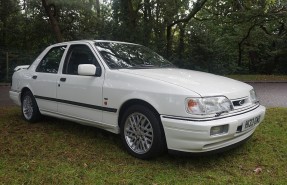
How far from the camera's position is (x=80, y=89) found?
489 cm

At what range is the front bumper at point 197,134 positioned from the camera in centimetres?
364

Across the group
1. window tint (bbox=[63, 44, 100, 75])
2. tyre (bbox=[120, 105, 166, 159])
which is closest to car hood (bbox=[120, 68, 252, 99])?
tyre (bbox=[120, 105, 166, 159])

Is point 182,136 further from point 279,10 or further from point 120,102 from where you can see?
point 279,10

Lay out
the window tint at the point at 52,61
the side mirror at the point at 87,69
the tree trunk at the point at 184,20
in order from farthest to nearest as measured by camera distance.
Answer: the tree trunk at the point at 184,20 < the window tint at the point at 52,61 < the side mirror at the point at 87,69

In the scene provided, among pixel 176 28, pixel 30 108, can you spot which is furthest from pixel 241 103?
pixel 176 28

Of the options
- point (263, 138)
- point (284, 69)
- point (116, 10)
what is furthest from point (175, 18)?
point (263, 138)

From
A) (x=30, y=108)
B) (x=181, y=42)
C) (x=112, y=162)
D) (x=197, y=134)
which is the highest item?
(x=181, y=42)

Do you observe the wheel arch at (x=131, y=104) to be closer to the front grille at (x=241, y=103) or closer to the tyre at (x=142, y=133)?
the tyre at (x=142, y=133)

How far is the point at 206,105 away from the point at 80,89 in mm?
2077

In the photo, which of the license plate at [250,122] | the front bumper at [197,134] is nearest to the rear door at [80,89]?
the front bumper at [197,134]

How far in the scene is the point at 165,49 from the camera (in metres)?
18.2

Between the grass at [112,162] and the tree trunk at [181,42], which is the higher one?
the tree trunk at [181,42]

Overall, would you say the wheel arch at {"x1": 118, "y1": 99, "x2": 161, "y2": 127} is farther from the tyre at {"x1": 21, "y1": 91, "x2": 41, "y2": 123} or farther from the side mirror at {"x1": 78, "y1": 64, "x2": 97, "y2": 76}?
the tyre at {"x1": 21, "y1": 91, "x2": 41, "y2": 123}

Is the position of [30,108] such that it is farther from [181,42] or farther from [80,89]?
[181,42]
